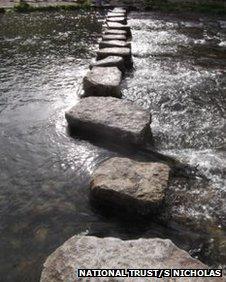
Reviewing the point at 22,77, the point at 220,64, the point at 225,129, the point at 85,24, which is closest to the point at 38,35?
the point at 85,24

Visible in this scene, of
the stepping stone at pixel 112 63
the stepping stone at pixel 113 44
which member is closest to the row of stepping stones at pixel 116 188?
the stepping stone at pixel 112 63

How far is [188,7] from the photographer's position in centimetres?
1452

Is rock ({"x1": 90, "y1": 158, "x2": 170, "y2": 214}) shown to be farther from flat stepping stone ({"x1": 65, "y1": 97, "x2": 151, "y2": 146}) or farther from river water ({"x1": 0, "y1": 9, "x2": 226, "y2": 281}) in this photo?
flat stepping stone ({"x1": 65, "y1": 97, "x2": 151, "y2": 146})

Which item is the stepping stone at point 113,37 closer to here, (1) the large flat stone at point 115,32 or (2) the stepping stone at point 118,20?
(1) the large flat stone at point 115,32

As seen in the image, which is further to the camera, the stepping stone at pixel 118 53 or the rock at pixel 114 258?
the stepping stone at pixel 118 53

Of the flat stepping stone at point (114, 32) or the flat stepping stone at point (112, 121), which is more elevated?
the flat stepping stone at point (114, 32)

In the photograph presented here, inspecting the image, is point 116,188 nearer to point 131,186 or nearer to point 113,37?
point 131,186

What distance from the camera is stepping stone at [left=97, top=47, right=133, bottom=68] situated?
8.80 metres

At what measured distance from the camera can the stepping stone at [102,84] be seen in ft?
23.3

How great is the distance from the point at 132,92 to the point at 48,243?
4.16 m

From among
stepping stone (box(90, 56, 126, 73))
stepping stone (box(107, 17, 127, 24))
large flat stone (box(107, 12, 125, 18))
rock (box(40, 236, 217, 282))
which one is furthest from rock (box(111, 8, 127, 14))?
rock (box(40, 236, 217, 282))

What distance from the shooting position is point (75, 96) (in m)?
7.41
